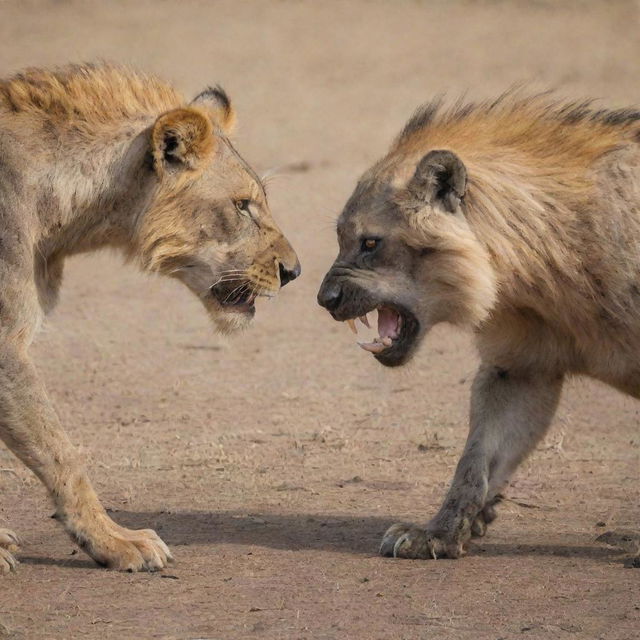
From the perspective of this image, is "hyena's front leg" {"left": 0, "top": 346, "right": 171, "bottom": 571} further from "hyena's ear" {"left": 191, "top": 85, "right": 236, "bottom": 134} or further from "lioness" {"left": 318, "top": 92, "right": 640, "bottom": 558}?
"hyena's ear" {"left": 191, "top": 85, "right": 236, "bottom": 134}

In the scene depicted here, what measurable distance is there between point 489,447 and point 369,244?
0.86m

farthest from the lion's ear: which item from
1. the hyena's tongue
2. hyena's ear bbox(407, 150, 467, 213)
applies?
the hyena's tongue

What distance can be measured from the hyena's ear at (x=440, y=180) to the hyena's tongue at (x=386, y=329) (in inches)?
17.1

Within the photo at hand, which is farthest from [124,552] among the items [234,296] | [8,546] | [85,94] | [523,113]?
[523,113]

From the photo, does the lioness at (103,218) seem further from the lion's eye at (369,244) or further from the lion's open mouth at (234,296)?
the lion's eye at (369,244)

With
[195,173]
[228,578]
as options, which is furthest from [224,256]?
[228,578]

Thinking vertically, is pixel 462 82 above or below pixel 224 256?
below

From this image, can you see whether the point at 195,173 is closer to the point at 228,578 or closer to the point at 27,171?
the point at 27,171

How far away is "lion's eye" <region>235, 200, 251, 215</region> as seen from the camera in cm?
510

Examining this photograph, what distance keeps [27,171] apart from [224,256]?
75 centimetres

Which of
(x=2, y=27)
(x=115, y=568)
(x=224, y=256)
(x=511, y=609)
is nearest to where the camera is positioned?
(x=511, y=609)

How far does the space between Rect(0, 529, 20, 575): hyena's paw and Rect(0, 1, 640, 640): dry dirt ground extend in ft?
0.15

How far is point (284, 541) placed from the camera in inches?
206

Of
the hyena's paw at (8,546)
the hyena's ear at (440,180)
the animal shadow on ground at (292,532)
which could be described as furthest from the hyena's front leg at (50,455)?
the hyena's ear at (440,180)
